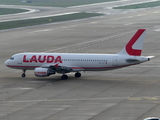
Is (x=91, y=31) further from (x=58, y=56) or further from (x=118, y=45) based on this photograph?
(x=58, y=56)

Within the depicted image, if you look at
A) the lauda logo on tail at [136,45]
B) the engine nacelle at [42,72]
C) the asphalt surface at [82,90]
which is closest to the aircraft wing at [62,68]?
the engine nacelle at [42,72]

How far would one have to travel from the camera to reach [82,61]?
212 feet

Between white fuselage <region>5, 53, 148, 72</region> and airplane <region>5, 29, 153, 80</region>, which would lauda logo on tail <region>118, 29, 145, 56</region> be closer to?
airplane <region>5, 29, 153, 80</region>

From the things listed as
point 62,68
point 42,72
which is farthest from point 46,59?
point 62,68

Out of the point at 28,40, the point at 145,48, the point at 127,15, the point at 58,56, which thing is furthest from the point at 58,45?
the point at 127,15

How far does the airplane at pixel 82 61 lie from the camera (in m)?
62.8

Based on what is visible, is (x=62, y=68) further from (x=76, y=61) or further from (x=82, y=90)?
(x=82, y=90)

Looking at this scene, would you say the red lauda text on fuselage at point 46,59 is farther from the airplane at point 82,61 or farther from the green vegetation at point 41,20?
the green vegetation at point 41,20

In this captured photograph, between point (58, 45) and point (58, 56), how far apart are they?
4016cm

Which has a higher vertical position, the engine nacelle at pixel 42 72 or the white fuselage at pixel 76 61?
the white fuselage at pixel 76 61

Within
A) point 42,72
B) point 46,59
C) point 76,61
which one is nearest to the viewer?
point 42,72

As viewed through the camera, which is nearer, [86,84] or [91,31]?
[86,84]

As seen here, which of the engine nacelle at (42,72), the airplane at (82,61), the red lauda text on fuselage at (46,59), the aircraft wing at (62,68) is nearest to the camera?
the airplane at (82,61)

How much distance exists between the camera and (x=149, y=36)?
123m
